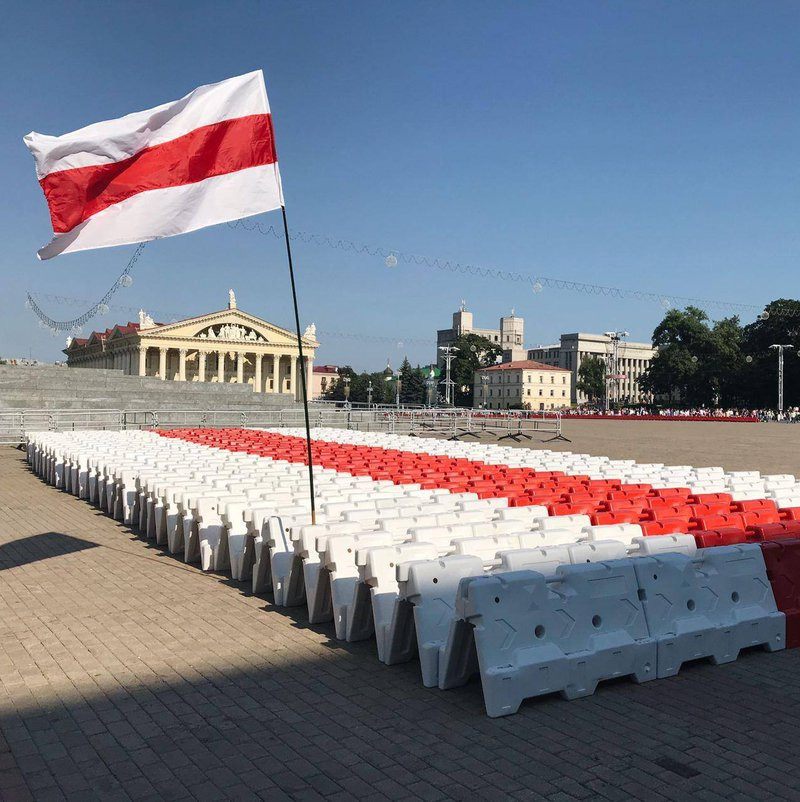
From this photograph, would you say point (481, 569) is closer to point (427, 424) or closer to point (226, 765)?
point (226, 765)

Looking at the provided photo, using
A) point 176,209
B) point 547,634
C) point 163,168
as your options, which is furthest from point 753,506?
point 163,168

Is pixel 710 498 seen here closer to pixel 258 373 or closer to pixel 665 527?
pixel 665 527

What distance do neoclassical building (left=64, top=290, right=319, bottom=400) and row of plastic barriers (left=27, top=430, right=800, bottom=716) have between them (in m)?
91.1

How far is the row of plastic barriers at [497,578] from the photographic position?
505 centimetres

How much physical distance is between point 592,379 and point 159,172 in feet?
475

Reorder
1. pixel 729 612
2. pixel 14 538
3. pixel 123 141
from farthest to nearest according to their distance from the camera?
pixel 14 538 → pixel 123 141 → pixel 729 612

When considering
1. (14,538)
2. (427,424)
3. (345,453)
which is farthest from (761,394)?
(14,538)

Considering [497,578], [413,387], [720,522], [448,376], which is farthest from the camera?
[413,387]

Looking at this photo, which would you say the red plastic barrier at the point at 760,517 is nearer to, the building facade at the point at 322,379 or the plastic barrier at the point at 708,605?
the plastic barrier at the point at 708,605

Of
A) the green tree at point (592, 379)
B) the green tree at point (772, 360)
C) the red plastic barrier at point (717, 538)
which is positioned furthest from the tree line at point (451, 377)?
the red plastic barrier at point (717, 538)

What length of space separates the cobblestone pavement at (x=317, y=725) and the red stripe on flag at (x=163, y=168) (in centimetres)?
381

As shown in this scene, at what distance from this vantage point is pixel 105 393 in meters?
41.4

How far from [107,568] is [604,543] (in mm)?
5552

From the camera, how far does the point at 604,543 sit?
6.34 meters
